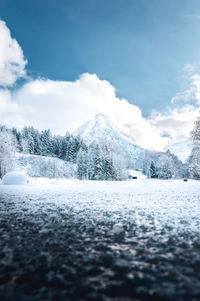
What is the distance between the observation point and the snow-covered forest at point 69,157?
1649 inches

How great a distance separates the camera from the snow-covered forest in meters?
41.9

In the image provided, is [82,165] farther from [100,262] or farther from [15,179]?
[100,262]

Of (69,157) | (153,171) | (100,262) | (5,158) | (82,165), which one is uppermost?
(69,157)

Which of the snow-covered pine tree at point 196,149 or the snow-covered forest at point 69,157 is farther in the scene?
the snow-covered forest at point 69,157

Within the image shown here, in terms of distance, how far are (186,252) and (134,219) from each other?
2.72 metres

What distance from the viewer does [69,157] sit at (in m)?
78.5

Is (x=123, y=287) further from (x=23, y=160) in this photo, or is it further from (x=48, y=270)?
(x=23, y=160)

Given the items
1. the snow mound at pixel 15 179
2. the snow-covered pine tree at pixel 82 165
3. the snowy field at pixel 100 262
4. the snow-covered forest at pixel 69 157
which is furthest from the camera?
the snow-covered pine tree at pixel 82 165

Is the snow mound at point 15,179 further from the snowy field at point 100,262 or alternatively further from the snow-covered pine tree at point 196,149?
the snow-covered pine tree at point 196,149

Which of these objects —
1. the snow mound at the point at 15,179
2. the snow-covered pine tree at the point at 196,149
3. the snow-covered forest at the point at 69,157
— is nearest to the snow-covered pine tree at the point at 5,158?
A: the snow-covered forest at the point at 69,157

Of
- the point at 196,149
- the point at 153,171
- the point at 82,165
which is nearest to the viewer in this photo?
the point at 196,149

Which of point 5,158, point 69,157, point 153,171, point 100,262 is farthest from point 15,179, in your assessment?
point 153,171

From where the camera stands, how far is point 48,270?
8.63 ft

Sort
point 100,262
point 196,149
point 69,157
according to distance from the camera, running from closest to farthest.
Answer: point 100,262 < point 196,149 < point 69,157
